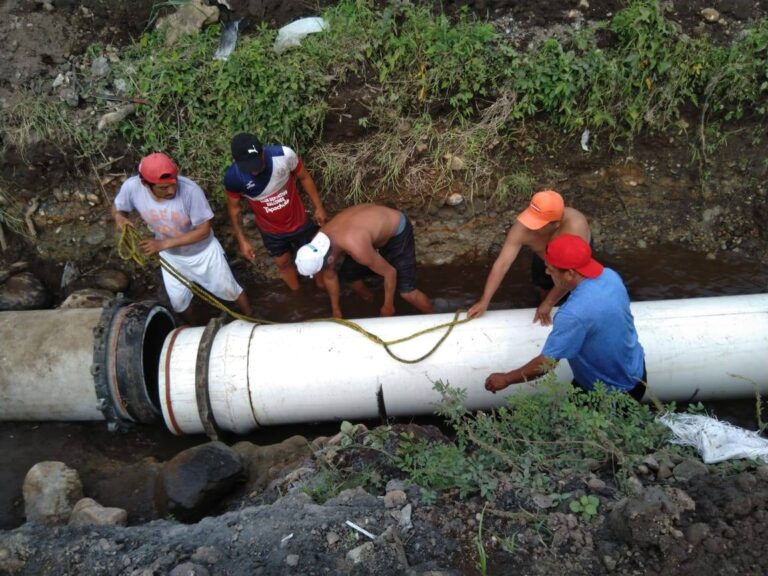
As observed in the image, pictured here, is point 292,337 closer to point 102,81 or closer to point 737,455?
point 737,455

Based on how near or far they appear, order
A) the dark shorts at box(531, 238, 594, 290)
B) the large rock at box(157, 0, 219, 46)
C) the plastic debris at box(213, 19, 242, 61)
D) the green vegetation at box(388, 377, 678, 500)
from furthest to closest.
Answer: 1. the large rock at box(157, 0, 219, 46)
2. the plastic debris at box(213, 19, 242, 61)
3. the dark shorts at box(531, 238, 594, 290)
4. the green vegetation at box(388, 377, 678, 500)

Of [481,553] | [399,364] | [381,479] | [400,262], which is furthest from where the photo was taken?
[400,262]

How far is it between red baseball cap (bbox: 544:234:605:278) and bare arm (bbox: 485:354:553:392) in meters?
0.52

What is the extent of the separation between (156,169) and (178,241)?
618mm

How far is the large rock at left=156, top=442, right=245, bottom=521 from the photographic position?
368 cm

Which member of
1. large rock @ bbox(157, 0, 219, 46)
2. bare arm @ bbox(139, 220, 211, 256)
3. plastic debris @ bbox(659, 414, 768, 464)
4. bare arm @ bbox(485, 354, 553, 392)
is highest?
large rock @ bbox(157, 0, 219, 46)

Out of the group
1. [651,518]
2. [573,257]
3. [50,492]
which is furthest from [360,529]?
[50,492]

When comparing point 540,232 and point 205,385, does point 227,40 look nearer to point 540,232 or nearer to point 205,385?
point 205,385

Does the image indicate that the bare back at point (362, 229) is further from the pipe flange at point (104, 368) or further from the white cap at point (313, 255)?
the pipe flange at point (104, 368)

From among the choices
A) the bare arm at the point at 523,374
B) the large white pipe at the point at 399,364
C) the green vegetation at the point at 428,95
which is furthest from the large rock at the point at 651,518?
the green vegetation at the point at 428,95

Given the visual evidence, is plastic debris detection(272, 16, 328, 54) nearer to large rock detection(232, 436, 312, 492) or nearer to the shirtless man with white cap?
the shirtless man with white cap

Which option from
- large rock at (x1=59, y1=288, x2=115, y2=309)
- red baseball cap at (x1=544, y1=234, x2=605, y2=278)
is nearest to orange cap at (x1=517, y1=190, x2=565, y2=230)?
red baseball cap at (x1=544, y1=234, x2=605, y2=278)

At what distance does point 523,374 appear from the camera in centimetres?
349

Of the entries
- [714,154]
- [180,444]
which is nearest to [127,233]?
Result: [180,444]
